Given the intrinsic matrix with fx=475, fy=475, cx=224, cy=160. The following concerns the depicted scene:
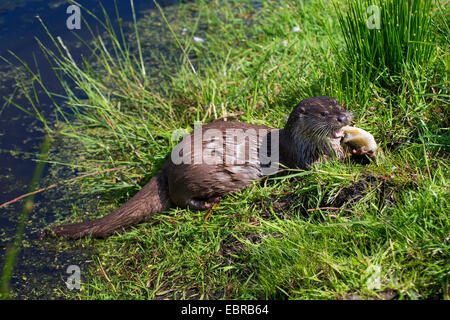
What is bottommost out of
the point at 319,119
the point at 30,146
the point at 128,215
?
the point at 128,215

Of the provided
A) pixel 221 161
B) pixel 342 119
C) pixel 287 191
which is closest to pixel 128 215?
pixel 221 161

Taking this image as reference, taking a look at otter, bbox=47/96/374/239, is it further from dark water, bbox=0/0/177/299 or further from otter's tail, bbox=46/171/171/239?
dark water, bbox=0/0/177/299

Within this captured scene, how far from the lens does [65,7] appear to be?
4723mm

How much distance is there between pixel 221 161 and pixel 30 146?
158cm

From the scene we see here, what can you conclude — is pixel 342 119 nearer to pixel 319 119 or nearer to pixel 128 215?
pixel 319 119

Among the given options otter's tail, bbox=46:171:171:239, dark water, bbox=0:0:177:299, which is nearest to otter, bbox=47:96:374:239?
otter's tail, bbox=46:171:171:239

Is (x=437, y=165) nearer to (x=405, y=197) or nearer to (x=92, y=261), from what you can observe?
(x=405, y=197)

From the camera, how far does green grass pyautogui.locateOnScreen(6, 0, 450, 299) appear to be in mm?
1915

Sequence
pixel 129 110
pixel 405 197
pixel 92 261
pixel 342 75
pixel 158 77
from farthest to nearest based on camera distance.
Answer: pixel 158 77, pixel 129 110, pixel 342 75, pixel 92 261, pixel 405 197

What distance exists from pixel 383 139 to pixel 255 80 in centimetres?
112

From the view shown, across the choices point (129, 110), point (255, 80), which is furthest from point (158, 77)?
point (255, 80)

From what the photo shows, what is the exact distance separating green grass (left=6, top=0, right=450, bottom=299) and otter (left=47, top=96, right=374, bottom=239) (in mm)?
78

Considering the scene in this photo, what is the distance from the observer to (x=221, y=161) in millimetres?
2652

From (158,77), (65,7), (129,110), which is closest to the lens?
(129,110)
